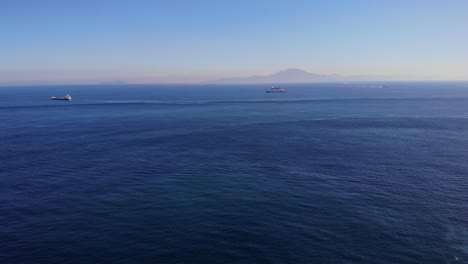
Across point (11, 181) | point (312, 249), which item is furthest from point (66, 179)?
point (312, 249)

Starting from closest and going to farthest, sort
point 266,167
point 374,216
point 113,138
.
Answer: point 374,216, point 266,167, point 113,138

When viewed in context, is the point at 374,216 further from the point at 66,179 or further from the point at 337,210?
the point at 66,179

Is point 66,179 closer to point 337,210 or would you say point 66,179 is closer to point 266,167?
point 266,167

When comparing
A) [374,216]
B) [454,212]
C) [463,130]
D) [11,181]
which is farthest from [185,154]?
[463,130]

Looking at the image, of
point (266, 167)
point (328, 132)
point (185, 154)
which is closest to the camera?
point (266, 167)

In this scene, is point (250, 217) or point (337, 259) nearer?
point (337, 259)

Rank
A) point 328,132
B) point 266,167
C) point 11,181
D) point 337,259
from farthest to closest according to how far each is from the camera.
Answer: point 328,132, point 266,167, point 11,181, point 337,259
